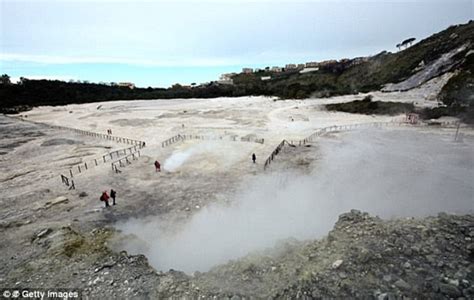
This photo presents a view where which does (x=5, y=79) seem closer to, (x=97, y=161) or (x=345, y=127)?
(x=97, y=161)

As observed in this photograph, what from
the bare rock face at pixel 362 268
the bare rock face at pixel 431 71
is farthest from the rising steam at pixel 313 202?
the bare rock face at pixel 431 71

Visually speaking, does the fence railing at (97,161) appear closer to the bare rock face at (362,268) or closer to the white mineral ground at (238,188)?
the white mineral ground at (238,188)

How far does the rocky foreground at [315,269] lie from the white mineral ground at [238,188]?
4.38 ft

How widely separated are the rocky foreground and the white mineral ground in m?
1.33

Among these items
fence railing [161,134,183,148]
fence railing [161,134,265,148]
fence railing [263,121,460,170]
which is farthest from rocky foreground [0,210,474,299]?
fence railing [161,134,183,148]

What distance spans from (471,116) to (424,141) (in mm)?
8947

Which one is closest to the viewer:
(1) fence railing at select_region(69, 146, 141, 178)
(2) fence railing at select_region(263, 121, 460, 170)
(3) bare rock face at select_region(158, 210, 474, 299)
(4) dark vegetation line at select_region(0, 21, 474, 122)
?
(3) bare rock face at select_region(158, 210, 474, 299)

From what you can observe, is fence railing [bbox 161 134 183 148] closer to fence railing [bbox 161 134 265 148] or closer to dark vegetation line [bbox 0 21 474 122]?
fence railing [bbox 161 134 265 148]

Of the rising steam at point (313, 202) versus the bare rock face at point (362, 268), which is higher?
the bare rock face at point (362, 268)

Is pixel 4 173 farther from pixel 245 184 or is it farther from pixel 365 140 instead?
pixel 365 140

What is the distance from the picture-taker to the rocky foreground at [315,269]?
268 inches

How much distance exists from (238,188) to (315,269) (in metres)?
8.69

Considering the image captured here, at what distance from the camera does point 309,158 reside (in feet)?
69.8

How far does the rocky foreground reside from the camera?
22.4 feet
